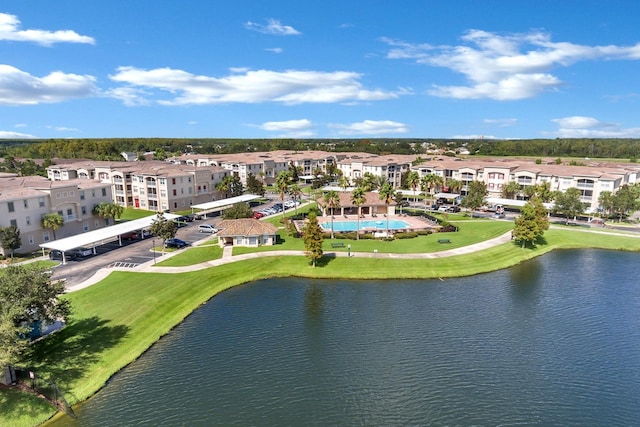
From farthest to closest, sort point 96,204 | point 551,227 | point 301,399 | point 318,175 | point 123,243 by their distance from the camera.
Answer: point 318,175, point 551,227, point 96,204, point 123,243, point 301,399

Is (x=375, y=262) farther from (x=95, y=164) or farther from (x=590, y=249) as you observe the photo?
(x=95, y=164)

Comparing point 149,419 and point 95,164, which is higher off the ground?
point 95,164

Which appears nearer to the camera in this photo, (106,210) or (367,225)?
(106,210)

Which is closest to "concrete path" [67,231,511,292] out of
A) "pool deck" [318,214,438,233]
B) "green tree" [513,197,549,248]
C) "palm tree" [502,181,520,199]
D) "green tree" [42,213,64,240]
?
"green tree" [513,197,549,248]

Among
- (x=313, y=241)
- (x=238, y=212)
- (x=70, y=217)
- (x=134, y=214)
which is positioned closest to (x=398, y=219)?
(x=238, y=212)

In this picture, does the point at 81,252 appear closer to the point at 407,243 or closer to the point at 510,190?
the point at 407,243

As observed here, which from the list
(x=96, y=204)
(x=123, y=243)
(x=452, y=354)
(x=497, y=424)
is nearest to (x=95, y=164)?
(x=96, y=204)

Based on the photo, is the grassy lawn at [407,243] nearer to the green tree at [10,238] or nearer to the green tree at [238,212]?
the green tree at [238,212]
